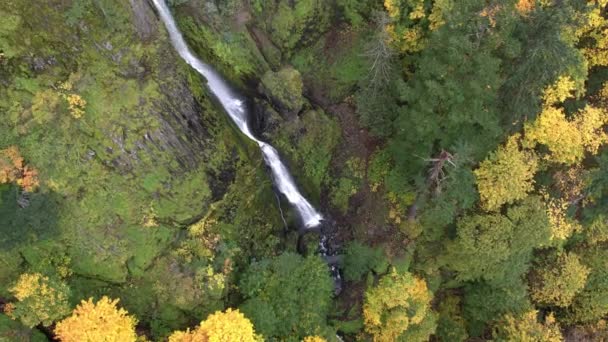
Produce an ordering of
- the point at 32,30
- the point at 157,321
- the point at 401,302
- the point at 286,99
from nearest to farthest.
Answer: the point at 32,30
the point at 157,321
the point at 401,302
the point at 286,99

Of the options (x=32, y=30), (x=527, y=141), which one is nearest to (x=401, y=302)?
(x=527, y=141)

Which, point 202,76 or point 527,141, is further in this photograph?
point 202,76

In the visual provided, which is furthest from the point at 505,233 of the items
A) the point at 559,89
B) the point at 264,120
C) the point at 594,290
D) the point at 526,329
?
the point at 264,120

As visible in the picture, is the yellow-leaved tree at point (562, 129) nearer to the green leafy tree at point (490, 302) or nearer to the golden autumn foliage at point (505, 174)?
the golden autumn foliage at point (505, 174)

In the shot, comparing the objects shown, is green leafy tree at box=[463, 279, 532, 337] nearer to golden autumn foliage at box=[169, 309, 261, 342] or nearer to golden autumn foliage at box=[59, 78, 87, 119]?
golden autumn foliage at box=[169, 309, 261, 342]

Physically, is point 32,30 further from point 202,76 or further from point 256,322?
point 256,322

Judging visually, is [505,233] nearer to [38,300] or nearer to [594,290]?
[594,290]

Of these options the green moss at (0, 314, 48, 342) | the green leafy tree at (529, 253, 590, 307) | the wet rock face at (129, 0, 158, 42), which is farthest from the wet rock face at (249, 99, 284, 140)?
the green leafy tree at (529, 253, 590, 307)
